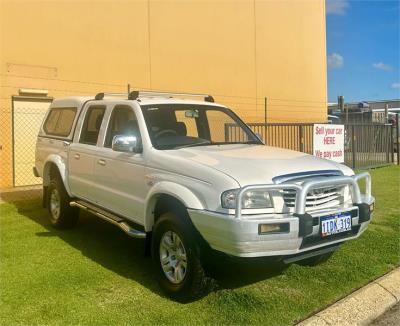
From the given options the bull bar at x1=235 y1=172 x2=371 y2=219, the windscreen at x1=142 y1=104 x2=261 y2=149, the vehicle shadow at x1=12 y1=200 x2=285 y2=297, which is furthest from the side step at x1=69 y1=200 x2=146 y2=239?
the bull bar at x1=235 y1=172 x2=371 y2=219

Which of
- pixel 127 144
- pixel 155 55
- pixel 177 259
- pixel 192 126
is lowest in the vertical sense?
pixel 177 259

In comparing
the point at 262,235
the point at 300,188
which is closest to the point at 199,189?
the point at 262,235

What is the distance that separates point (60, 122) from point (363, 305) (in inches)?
201

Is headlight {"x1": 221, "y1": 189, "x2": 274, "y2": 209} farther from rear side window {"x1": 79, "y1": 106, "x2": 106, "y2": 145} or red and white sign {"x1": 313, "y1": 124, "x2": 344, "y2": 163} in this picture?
red and white sign {"x1": 313, "y1": 124, "x2": 344, "y2": 163}

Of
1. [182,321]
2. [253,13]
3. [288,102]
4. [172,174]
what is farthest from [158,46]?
[182,321]

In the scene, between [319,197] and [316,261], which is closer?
[319,197]

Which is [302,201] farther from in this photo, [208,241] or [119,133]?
[119,133]

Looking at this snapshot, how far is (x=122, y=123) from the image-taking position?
557cm

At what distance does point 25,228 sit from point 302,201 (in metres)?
4.82

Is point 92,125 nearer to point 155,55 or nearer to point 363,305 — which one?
point 363,305

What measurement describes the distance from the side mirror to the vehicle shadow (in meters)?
1.33

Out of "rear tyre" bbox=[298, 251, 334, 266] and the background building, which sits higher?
the background building

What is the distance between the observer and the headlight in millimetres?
3734

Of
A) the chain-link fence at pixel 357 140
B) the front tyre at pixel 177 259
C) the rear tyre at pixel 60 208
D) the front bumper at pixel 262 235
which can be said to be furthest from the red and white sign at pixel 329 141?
the front bumper at pixel 262 235
